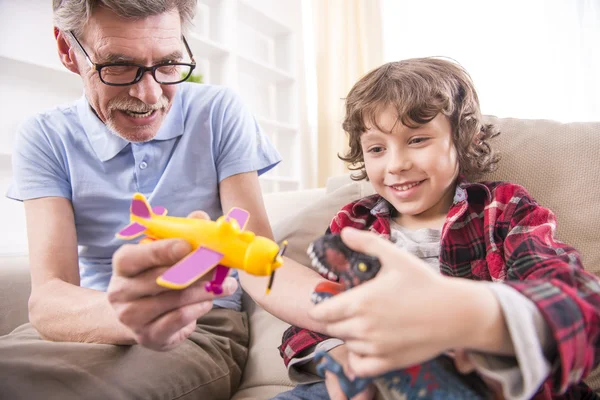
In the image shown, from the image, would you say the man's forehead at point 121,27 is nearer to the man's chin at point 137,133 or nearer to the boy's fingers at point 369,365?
the man's chin at point 137,133

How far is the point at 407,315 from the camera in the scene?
1.48 feet

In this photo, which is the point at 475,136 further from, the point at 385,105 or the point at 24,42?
the point at 24,42

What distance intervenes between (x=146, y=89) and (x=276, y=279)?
0.53 m

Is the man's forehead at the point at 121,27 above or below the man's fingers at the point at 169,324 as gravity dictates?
above

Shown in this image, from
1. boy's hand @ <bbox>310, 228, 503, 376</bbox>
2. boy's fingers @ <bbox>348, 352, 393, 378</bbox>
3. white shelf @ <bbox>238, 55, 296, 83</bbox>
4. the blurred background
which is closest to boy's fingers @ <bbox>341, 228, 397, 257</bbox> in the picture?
boy's hand @ <bbox>310, 228, 503, 376</bbox>

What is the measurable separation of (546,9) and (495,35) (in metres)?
0.30

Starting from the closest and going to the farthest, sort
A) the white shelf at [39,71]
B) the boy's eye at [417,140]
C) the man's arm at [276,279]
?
1. the man's arm at [276,279]
2. the boy's eye at [417,140]
3. the white shelf at [39,71]

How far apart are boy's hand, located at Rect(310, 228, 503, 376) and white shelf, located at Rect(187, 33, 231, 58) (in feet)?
8.97

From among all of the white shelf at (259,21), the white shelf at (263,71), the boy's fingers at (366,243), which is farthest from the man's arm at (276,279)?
the white shelf at (259,21)

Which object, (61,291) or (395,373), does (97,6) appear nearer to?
(61,291)

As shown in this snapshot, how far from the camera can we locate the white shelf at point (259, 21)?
11.3ft

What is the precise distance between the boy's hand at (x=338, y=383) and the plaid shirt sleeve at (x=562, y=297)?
0.71 feet

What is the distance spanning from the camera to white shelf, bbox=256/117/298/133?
3476 mm

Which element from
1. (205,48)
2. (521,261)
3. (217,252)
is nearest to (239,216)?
(217,252)
